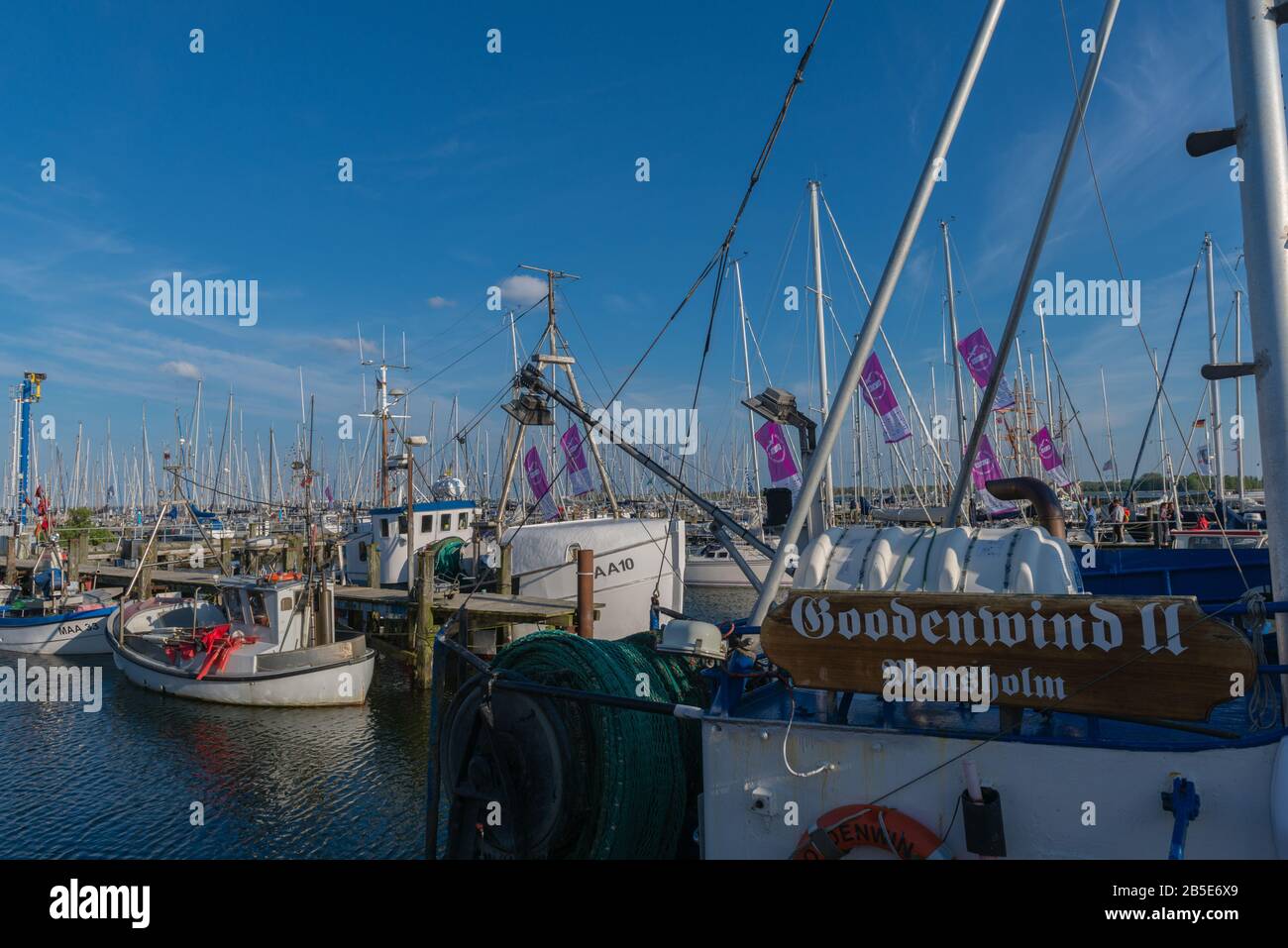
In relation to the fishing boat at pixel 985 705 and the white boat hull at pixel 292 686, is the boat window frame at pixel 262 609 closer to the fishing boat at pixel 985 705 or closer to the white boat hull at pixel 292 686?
the white boat hull at pixel 292 686

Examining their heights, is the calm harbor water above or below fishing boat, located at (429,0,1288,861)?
below

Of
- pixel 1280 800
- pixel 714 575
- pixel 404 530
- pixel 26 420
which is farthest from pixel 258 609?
pixel 26 420

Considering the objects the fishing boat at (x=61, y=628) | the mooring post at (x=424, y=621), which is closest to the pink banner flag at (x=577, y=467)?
the mooring post at (x=424, y=621)

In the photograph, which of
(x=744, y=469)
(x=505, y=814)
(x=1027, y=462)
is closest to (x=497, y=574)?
(x=505, y=814)

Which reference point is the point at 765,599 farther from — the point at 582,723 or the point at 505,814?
the point at 505,814

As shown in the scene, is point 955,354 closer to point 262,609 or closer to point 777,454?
point 777,454

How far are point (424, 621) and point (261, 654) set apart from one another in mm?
4961

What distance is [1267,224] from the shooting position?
5211 millimetres

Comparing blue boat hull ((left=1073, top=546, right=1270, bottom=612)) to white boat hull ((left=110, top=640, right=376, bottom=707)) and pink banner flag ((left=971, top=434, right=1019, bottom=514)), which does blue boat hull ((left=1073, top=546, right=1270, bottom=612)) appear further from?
white boat hull ((left=110, top=640, right=376, bottom=707))

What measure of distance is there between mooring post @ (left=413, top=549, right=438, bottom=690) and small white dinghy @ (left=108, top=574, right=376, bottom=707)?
1.48 metres

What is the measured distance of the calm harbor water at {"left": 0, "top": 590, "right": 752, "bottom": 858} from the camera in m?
13.9

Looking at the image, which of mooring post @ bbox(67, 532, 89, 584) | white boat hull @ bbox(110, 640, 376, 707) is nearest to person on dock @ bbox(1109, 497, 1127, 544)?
white boat hull @ bbox(110, 640, 376, 707)

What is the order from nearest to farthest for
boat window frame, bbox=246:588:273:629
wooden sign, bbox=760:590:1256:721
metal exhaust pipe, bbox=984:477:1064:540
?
wooden sign, bbox=760:590:1256:721 → metal exhaust pipe, bbox=984:477:1064:540 → boat window frame, bbox=246:588:273:629
